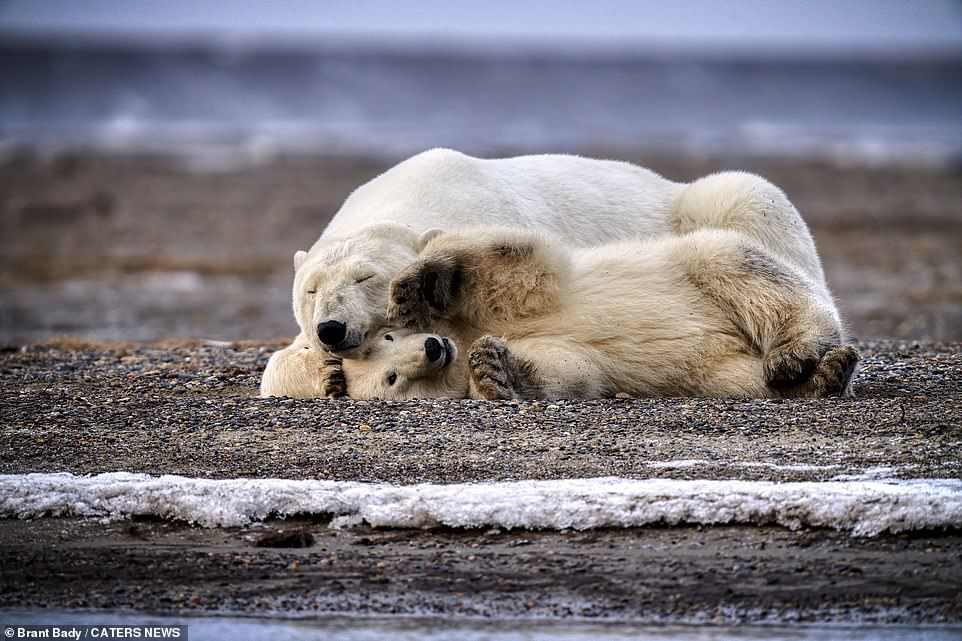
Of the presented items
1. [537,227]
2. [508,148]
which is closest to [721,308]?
[537,227]

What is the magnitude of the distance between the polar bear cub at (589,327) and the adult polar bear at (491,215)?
0.21 m

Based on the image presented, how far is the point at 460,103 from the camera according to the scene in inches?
2040

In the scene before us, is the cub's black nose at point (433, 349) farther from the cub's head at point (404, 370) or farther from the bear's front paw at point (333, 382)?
the bear's front paw at point (333, 382)

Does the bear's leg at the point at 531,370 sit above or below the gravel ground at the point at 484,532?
above

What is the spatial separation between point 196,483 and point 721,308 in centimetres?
255

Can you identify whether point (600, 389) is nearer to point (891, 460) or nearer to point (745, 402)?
point (745, 402)

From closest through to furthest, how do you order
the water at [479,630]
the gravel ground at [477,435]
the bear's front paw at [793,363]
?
the water at [479,630], the gravel ground at [477,435], the bear's front paw at [793,363]

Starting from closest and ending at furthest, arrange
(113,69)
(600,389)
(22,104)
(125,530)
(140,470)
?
1. (125,530)
2. (140,470)
3. (600,389)
4. (22,104)
5. (113,69)

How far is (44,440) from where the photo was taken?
5.44m

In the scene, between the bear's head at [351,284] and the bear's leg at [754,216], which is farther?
the bear's leg at [754,216]

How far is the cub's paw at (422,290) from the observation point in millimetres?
5711

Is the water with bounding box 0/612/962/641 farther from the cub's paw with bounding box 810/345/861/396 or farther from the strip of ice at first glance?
the cub's paw with bounding box 810/345/861/396

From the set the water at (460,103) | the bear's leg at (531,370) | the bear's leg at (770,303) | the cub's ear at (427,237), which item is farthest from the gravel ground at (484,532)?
the water at (460,103)

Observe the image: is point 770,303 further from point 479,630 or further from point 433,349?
point 479,630
